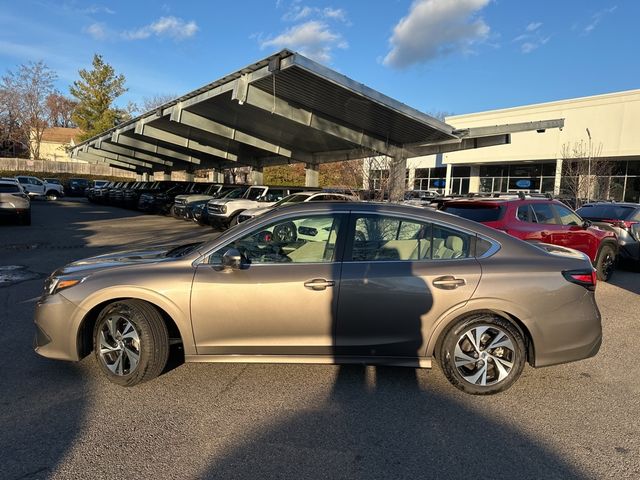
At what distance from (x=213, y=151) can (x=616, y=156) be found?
90.6 feet

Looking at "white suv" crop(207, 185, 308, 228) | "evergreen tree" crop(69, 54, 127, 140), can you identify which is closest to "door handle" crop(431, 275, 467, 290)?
"white suv" crop(207, 185, 308, 228)

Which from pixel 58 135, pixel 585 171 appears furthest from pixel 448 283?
pixel 58 135

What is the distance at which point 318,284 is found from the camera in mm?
3568

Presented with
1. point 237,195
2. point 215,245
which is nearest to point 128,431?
point 215,245

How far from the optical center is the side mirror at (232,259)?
3.50 metres

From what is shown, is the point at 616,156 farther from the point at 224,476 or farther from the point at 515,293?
the point at 224,476

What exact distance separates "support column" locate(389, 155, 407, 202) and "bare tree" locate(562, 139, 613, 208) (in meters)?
15.3

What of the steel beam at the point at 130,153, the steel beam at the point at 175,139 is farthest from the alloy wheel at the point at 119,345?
the steel beam at the point at 130,153

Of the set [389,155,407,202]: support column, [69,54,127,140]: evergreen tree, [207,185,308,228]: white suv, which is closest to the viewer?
[389,155,407,202]: support column

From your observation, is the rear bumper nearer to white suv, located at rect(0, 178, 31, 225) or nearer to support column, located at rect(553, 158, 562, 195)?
white suv, located at rect(0, 178, 31, 225)

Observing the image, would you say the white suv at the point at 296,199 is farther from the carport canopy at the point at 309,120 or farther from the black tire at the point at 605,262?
the black tire at the point at 605,262

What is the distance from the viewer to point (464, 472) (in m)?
2.71

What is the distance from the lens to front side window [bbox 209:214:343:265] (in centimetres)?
374

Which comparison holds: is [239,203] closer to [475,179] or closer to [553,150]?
[553,150]
